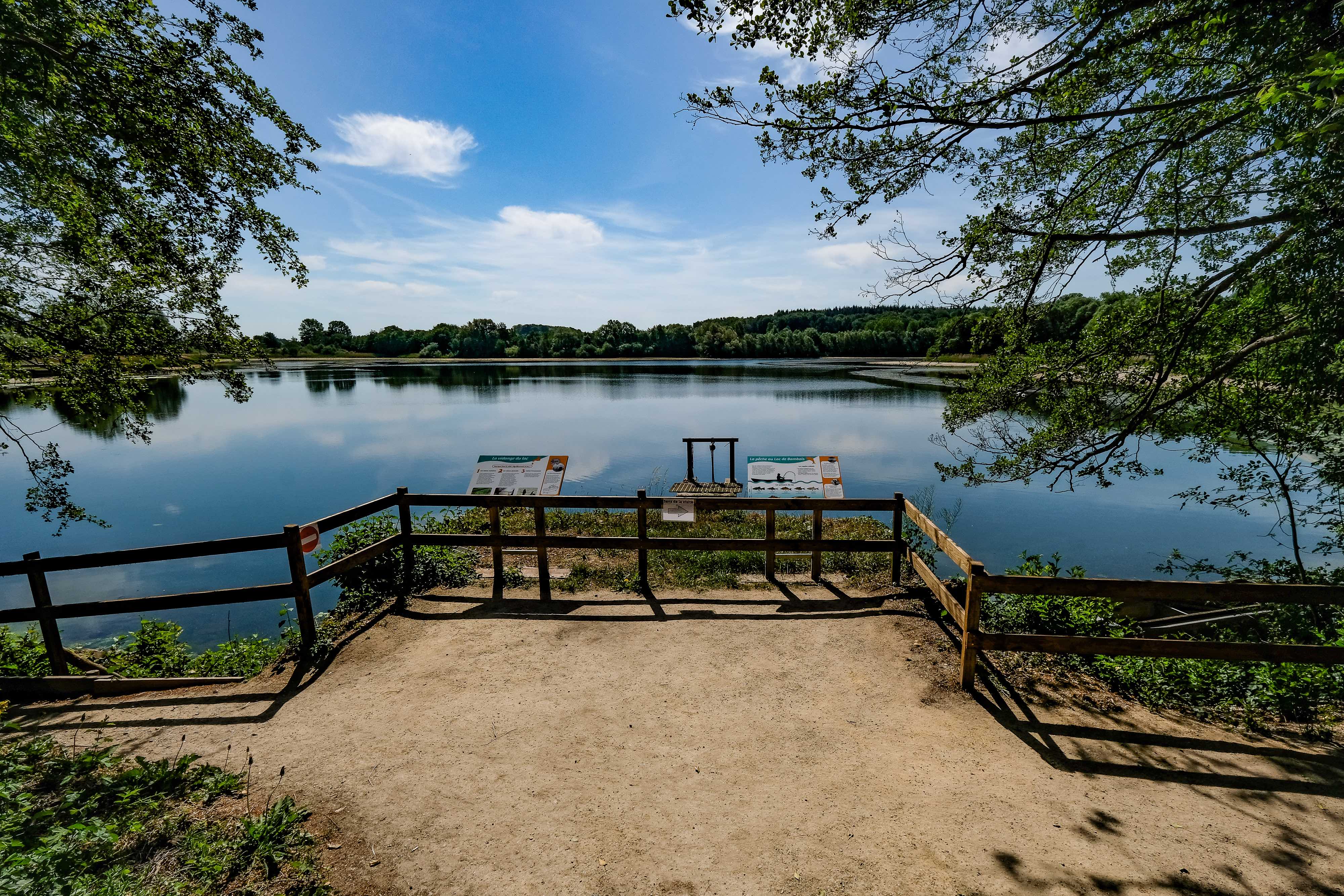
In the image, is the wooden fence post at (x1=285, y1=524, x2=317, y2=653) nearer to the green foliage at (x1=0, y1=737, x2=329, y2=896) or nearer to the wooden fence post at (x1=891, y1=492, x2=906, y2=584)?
the green foliage at (x1=0, y1=737, x2=329, y2=896)

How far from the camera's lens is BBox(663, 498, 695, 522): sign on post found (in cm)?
775

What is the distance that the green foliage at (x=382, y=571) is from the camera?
7.69 metres

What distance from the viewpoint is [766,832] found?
3.63 meters

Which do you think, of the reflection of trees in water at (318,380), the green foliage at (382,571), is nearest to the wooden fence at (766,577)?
the green foliage at (382,571)

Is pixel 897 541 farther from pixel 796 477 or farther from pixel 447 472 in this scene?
pixel 447 472

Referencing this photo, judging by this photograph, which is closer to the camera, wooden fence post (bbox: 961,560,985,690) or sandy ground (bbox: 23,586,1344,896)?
sandy ground (bbox: 23,586,1344,896)

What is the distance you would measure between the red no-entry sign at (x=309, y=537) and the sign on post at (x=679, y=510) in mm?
4055

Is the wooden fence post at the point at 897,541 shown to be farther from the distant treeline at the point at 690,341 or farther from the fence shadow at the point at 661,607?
the distant treeline at the point at 690,341

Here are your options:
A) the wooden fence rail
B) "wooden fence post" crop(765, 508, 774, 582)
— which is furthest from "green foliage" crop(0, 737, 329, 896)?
"wooden fence post" crop(765, 508, 774, 582)

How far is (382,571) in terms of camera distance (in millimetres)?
7980

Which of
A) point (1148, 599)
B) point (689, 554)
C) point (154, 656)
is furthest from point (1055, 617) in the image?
point (154, 656)

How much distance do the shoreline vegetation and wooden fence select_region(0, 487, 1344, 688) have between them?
44 cm

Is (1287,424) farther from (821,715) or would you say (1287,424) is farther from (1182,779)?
(821,715)

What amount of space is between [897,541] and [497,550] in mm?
5441
